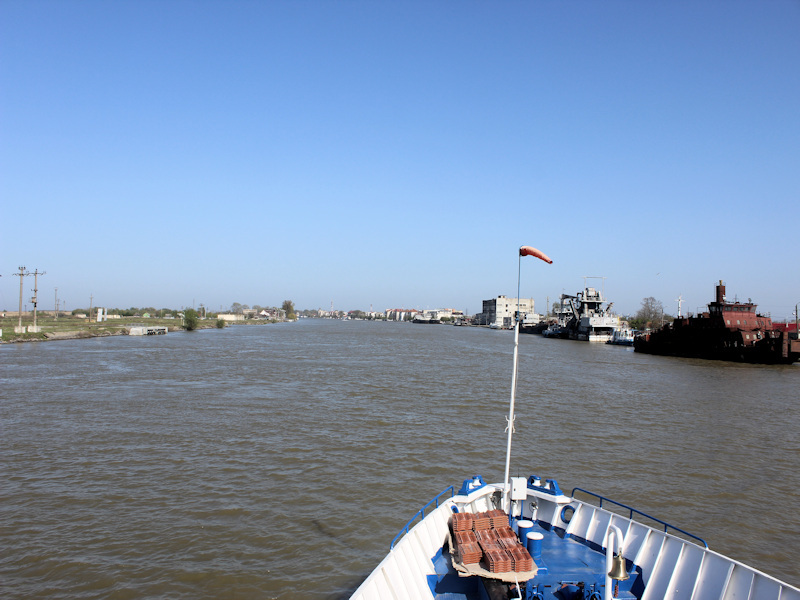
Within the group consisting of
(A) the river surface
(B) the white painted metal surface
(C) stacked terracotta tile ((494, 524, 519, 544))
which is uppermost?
(C) stacked terracotta tile ((494, 524, 519, 544))

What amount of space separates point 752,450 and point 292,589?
20.5 metres

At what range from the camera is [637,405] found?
1203 inches

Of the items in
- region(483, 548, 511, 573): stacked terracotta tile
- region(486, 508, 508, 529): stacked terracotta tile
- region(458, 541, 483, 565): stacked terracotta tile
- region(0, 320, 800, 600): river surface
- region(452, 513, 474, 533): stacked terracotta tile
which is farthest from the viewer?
region(0, 320, 800, 600): river surface

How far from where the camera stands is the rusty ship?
57281 mm

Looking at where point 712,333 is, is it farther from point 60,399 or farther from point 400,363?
point 60,399

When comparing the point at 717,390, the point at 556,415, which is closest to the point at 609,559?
the point at 556,415

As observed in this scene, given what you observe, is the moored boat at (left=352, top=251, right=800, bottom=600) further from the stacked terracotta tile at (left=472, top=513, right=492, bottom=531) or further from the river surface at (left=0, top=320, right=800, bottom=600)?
the river surface at (left=0, top=320, right=800, bottom=600)

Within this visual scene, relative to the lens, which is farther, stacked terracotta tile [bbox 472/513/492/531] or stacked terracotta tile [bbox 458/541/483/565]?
stacked terracotta tile [bbox 472/513/492/531]

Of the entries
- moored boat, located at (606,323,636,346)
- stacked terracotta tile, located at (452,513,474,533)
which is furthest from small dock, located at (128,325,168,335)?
stacked terracotta tile, located at (452,513,474,533)

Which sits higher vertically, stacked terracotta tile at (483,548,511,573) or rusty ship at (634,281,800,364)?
rusty ship at (634,281,800,364)

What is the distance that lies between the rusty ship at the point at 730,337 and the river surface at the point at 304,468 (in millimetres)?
26583

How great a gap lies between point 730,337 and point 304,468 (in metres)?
65.0

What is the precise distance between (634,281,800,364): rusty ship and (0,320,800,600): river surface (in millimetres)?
26583

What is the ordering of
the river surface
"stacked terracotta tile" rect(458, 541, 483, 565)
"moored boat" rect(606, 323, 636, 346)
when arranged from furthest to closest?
"moored boat" rect(606, 323, 636, 346) < the river surface < "stacked terracotta tile" rect(458, 541, 483, 565)
